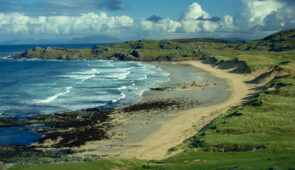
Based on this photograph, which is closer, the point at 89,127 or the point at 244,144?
the point at 244,144

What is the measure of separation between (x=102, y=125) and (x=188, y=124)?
15439 millimetres

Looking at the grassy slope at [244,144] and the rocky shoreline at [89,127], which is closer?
the grassy slope at [244,144]

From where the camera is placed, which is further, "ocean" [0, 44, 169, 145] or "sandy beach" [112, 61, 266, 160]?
"ocean" [0, 44, 169, 145]

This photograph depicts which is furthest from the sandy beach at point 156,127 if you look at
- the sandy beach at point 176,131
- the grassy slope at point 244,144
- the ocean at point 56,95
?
the ocean at point 56,95

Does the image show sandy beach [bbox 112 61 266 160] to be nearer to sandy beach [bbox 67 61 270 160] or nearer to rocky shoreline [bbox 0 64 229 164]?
sandy beach [bbox 67 61 270 160]

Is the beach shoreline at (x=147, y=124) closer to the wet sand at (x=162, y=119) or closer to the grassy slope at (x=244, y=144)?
the wet sand at (x=162, y=119)

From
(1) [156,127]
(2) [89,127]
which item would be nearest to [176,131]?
(1) [156,127]

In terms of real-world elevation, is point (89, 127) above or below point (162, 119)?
below

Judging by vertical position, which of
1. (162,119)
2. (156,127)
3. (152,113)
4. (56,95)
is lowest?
(156,127)

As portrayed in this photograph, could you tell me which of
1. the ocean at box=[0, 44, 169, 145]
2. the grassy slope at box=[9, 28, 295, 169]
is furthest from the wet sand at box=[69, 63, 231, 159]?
the grassy slope at box=[9, 28, 295, 169]

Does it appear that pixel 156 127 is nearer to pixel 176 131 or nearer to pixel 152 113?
pixel 176 131

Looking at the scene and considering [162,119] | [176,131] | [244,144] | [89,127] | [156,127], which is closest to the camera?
[244,144]

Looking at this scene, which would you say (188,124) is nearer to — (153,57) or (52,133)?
(52,133)

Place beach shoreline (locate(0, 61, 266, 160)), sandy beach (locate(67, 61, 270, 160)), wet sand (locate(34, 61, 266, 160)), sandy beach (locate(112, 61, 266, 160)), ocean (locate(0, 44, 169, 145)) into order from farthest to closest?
ocean (locate(0, 44, 169, 145)), beach shoreline (locate(0, 61, 266, 160)), wet sand (locate(34, 61, 266, 160)), sandy beach (locate(67, 61, 270, 160)), sandy beach (locate(112, 61, 266, 160))
